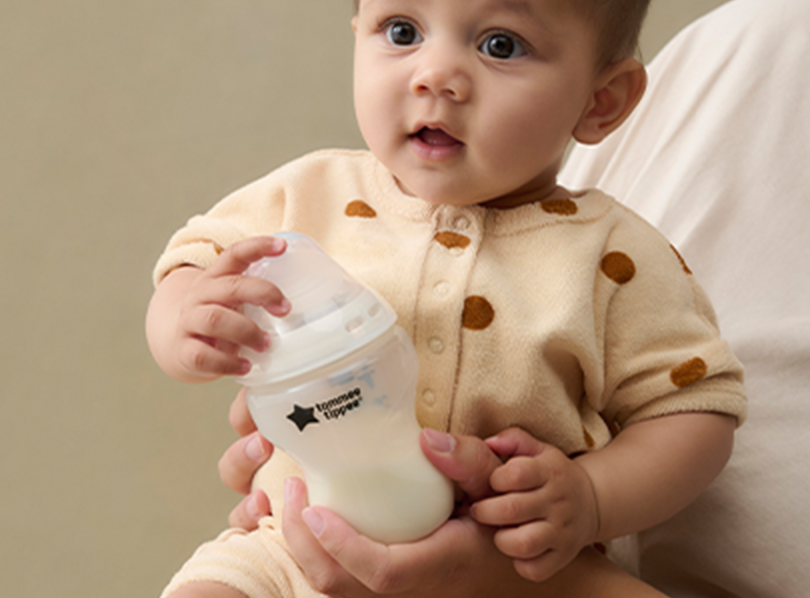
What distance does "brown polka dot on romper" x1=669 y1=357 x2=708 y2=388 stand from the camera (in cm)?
75

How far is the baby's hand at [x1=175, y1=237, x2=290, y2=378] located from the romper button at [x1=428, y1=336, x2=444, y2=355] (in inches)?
7.3

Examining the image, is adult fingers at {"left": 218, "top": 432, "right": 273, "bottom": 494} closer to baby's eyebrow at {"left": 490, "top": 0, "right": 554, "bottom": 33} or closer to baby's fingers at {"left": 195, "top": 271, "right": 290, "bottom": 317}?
baby's fingers at {"left": 195, "top": 271, "right": 290, "bottom": 317}

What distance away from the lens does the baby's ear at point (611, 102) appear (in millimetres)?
797

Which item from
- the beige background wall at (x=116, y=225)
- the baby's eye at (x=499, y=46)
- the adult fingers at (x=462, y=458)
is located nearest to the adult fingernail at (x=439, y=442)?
the adult fingers at (x=462, y=458)

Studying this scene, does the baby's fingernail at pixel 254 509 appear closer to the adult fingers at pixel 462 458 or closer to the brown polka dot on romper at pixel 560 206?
the adult fingers at pixel 462 458

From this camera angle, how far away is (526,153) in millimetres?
718

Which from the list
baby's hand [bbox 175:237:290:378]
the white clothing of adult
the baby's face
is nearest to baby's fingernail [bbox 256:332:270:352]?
baby's hand [bbox 175:237:290:378]

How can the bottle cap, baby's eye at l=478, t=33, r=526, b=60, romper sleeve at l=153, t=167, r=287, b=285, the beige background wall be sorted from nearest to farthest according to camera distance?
the bottle cap < baby's eye at l=478, t=33, r=526, b=60 < romper sleeve at l=153, t=167, r=287, b=285 < the beige background wall

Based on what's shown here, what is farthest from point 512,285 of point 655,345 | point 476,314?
point 655,345

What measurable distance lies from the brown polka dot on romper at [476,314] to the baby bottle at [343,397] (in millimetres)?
90

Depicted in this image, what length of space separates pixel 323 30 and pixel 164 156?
0.46 meters

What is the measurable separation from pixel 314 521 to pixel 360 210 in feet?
1.11

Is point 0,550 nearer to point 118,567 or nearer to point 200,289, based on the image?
point 118,567

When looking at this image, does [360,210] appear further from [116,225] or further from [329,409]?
[116,225]
